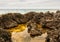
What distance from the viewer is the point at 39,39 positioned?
15.8m

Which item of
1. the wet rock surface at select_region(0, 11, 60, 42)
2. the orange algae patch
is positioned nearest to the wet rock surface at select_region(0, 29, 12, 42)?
the wet rock surface at select_region(0, 11, 60, 42)

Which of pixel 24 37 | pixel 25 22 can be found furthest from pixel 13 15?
pixel 24 37

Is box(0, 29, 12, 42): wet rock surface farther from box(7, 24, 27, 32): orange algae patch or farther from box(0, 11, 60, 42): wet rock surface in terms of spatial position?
box(7, 24, 27, 32): orange algae patch

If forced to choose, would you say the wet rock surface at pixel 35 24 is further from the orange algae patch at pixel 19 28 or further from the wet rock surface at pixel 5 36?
the orange algae patch at pixel 19 28

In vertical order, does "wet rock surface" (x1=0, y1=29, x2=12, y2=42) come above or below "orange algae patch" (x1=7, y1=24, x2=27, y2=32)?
above

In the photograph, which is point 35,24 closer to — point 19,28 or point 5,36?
point 19,28

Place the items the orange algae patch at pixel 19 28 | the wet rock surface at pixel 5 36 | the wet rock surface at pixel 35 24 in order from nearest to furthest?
the wet rock surface at pixel 5 36 < the wet rock surface at pixel 35 24 < the orange algae patch at pixel 19 28

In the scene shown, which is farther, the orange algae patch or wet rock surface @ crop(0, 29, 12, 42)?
the orange algae patch

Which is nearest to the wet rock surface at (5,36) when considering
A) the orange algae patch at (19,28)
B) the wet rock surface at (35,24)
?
the wet rock surface at (35,24)

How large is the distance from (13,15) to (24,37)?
148 inches

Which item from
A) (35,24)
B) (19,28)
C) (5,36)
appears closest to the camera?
(5,36)

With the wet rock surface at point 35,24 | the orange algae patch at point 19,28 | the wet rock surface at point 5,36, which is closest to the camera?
the wet rock surface at point 5,36

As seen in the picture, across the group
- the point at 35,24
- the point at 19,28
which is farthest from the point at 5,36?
the point at 35,24

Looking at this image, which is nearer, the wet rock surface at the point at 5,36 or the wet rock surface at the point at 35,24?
the wet rock surface at the point at 5,36
